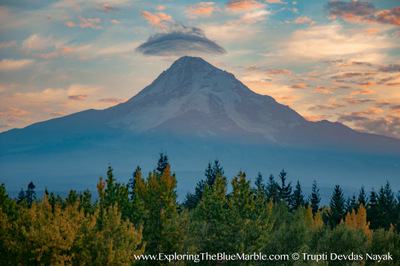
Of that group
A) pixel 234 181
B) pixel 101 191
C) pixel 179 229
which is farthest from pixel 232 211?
pixel 101 191

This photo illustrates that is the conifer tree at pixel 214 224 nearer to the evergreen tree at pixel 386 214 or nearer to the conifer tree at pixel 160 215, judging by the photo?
the conifer tree at pixel 160 215

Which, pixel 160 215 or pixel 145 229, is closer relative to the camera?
pixel 145 229

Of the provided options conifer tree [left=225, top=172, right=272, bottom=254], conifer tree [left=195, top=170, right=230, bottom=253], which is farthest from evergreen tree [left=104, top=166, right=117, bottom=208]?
conifer tree [left=225, top=172, right=272, bottom=254]

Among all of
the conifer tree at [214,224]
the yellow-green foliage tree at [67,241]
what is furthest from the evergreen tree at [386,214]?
the yellow-green foliage tree at [67,241]

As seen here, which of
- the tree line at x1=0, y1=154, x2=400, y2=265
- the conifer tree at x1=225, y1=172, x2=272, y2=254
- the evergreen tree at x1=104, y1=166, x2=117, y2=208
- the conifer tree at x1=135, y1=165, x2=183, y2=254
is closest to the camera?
the tree line at x1=0, y1=154, x2=400, y2=265

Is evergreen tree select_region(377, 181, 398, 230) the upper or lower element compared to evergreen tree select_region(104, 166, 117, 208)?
lower

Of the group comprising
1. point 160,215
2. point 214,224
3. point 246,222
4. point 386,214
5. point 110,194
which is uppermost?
point 110,194

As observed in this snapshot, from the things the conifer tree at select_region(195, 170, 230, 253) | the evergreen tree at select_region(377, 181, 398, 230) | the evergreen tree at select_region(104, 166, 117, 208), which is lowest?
the evergreen tree at select_region(377, 181, 398, 230)

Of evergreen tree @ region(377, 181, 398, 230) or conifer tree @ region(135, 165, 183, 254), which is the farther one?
evergreen tree @ region(377, 181, 398, 230)

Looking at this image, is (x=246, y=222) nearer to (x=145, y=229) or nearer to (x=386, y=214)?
(x=145, y=229)

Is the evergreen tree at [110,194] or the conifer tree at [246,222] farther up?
the evergreen tree at [110,194]

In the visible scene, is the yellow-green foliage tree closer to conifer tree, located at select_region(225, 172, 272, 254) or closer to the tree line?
the tree line

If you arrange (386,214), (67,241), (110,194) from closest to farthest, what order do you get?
(67,241), (110,194), (386,214)

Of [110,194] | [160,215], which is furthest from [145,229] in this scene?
[110,194]
